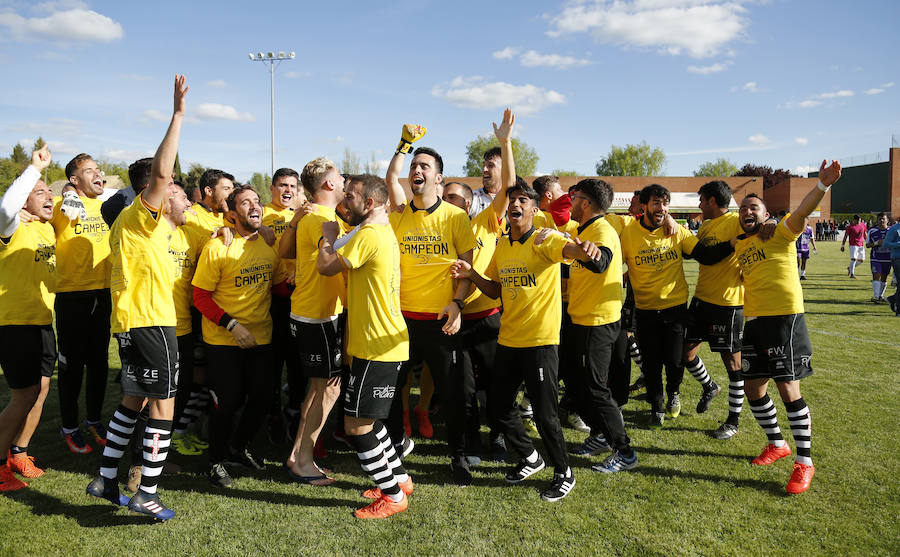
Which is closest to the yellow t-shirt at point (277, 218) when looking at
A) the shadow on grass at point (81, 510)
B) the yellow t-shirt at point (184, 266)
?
the yellow t-shirt at point (184, 266)

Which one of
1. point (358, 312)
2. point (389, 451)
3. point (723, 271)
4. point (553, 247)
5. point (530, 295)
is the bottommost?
point (389, 451)

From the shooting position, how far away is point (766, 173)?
7594 centimetres

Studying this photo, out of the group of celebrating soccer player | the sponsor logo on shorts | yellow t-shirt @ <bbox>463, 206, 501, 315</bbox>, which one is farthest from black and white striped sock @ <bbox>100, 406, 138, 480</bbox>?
yellow t-shirt @ <bbox>463, 206, 501, 315</bbox>

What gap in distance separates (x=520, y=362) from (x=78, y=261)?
13.9ft

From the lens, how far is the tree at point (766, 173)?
73.4 meters

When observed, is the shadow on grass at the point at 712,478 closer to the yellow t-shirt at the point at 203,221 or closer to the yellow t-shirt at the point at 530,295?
the yellow t-shirt at the point at 530,295

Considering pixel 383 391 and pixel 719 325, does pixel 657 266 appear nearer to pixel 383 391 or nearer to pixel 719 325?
pixel 719 325

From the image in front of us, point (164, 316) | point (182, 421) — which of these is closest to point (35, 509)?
point (182, 421)

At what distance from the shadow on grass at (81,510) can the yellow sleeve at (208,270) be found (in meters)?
1.76

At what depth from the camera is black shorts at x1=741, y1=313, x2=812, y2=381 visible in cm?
436

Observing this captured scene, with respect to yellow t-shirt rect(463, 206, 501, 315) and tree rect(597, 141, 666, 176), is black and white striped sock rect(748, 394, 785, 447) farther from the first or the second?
tree rect(597, 141, 666, 176)

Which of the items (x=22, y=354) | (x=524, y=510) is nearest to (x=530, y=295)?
(x=524, y=510)

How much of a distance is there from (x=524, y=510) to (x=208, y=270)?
3112 millimetres

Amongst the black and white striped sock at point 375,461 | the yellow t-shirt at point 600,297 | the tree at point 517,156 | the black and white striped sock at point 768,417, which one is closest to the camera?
the black and white striped sock at point 375,461
